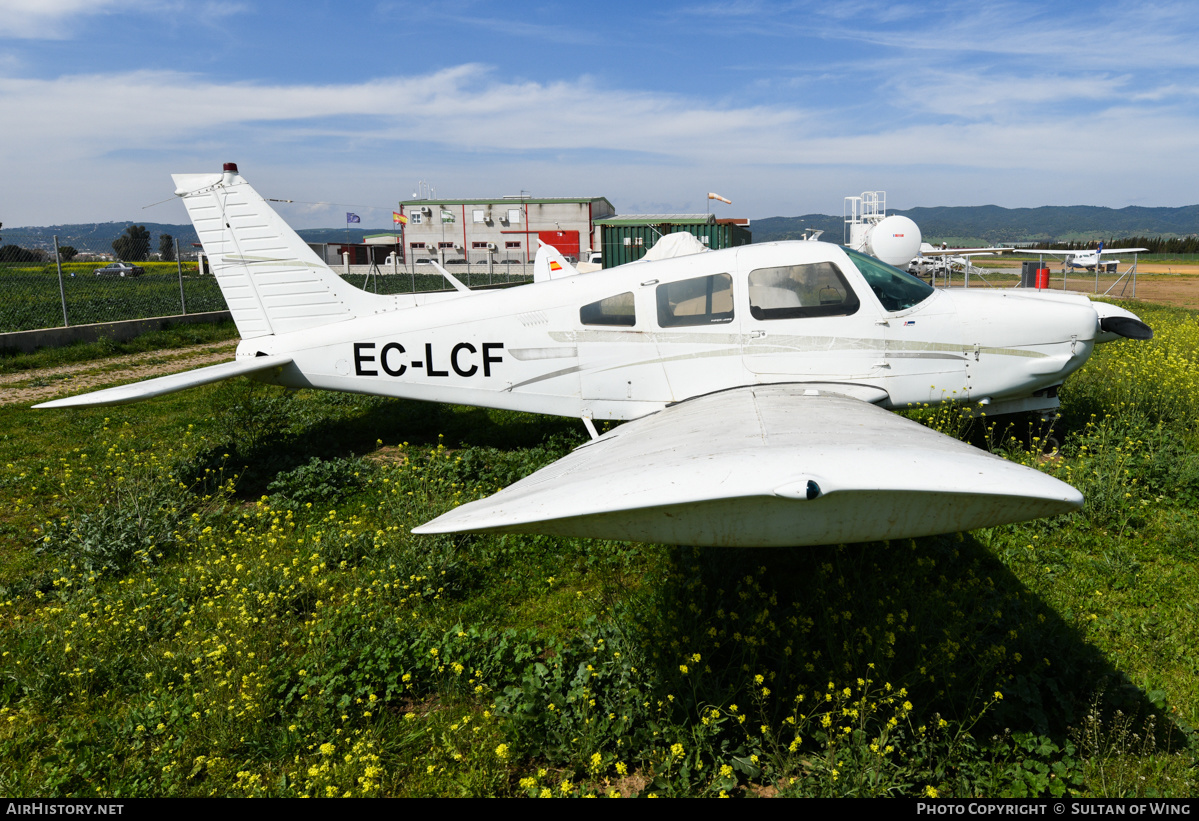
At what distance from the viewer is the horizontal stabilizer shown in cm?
537

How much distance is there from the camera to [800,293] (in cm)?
547

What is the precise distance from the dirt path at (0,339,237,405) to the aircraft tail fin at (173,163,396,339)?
14.9ft

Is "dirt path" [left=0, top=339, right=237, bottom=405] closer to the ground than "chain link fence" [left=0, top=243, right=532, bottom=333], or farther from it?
closer to the ground

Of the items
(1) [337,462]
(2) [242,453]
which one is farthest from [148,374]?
(1) [337,462]

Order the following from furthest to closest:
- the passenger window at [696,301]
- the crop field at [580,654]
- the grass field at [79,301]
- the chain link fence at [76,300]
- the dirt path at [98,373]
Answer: the grass field at [79,301] → the chain link fence at [76,300] → the dirt path at [98,373] → the passenger window at [696,301] → the crop field at [580,654]

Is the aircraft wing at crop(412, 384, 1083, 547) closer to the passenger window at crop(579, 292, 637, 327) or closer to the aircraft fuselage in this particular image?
the aircraft fuselage

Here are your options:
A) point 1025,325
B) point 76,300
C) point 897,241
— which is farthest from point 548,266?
point 897,241

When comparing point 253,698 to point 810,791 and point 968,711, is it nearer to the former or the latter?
point 810,791

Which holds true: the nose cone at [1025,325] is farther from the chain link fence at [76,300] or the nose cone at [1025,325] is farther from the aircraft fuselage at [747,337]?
the chain link fence at [76,300]

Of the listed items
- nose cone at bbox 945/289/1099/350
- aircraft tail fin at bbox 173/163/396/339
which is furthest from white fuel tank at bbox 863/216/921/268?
aircraft tail fin at bbox 173/163/396/339

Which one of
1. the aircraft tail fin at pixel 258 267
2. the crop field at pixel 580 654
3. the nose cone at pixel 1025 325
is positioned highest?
the aircraft tail fin at pixel 258 267

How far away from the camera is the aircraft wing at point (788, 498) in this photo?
93.0 inches

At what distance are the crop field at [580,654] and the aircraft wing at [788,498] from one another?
0.75m

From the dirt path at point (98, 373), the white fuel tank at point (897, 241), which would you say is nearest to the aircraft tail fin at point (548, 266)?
the dirt path at point (98, 373)
